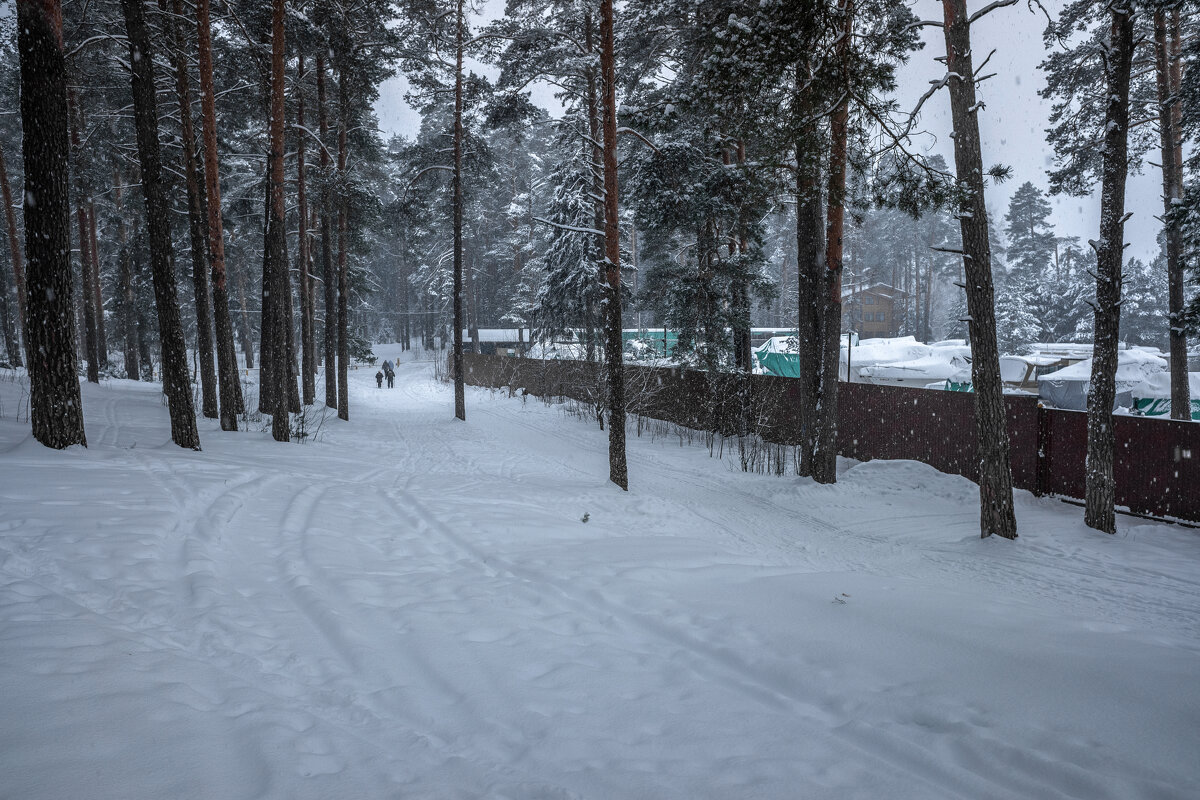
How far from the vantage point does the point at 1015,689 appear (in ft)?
10.1

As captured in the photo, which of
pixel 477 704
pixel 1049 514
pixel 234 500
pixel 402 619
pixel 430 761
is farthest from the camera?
pixel 1049 514

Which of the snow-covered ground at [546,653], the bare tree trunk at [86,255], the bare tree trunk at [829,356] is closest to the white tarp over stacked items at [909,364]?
the bare tree trunk at [829,356]

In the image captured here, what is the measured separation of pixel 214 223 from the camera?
11.4m

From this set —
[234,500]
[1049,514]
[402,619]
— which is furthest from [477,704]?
[1049,514]

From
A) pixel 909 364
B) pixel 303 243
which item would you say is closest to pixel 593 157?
pixel 303 243

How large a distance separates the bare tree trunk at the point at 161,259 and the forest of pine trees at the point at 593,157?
0.04 meters

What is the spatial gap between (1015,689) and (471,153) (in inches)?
699

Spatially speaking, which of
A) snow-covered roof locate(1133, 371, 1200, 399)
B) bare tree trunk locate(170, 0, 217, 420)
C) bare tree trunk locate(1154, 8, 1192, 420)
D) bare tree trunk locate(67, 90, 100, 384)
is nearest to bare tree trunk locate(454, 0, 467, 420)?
bare tree trunk locate(170, 0, 217, 420)

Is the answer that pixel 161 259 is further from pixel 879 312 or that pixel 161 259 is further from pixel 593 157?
pixel 879 312

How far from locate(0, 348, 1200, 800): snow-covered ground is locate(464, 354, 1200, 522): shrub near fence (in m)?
0.95

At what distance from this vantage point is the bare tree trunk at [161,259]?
869 centimetres

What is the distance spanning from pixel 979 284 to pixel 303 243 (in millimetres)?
17289

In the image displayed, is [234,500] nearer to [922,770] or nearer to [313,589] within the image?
[313,589]

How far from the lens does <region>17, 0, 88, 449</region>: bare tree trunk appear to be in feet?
20.6
